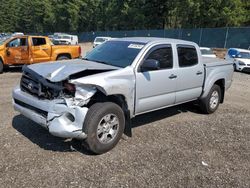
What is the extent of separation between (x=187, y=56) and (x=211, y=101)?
1563 millimetres

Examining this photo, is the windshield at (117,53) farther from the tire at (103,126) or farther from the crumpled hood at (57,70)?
the tire at (103,126)

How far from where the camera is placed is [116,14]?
57.3 m

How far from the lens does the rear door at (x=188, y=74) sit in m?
5.72

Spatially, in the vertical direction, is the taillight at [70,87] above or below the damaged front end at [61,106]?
above

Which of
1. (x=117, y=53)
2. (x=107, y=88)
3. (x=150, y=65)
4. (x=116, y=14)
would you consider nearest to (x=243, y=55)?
(x=117, y=53)

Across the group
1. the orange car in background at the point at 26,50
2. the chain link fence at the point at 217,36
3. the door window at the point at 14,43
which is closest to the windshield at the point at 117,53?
the orange car in background at the point at 26,50

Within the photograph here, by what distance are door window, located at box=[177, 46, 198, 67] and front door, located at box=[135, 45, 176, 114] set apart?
342 mm

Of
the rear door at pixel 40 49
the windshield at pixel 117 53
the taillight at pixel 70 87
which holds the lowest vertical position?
the rear door at pixel 40 49

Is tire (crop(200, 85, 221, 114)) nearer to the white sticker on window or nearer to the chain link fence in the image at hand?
the white sticker on window

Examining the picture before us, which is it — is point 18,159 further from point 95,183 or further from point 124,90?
point 124,90

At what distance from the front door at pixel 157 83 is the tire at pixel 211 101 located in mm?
1384

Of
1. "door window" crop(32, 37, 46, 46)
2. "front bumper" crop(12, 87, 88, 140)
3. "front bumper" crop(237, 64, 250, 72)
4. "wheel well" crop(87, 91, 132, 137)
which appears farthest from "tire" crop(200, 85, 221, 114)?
"front bumper" crop(237, 64, 250, 72)

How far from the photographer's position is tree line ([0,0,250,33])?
3816 cm

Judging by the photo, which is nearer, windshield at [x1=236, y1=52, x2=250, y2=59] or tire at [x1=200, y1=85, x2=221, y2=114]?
tire at [x1=200, y1=85, x2=221, y2=114]
